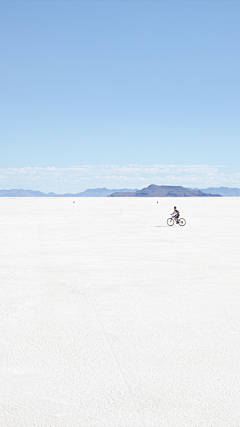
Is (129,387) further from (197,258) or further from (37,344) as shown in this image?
(197,258)

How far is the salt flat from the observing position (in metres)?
3.50

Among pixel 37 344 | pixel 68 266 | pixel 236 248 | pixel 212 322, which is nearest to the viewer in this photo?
pixel 37 344

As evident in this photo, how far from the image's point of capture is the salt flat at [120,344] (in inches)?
138

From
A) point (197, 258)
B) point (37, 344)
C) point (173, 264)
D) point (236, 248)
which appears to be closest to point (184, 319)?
point (37, 344)

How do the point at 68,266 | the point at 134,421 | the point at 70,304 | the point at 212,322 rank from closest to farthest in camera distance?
the point at 134,421, the point at 212,322, the point at 70,304, the point at 68,266

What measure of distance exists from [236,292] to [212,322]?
194cm

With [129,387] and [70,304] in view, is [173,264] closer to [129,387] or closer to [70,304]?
[70,304]

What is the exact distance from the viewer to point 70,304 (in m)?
6.83

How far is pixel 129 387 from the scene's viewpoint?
3.87 m

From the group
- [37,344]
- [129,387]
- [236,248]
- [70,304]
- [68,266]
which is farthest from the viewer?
[236,248]

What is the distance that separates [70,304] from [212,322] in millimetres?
2468

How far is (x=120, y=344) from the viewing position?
4.98m

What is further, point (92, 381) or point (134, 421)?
point (92, 381)

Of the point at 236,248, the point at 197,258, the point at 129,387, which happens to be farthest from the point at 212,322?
the point at 236,248
